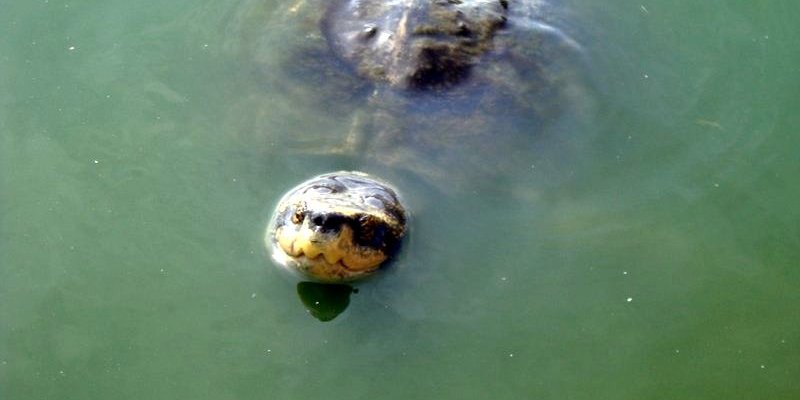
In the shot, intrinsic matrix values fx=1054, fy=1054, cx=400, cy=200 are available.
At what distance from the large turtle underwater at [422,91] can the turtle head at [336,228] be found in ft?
0.05

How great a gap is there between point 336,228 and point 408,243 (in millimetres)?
453

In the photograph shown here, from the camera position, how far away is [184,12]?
15.6ft

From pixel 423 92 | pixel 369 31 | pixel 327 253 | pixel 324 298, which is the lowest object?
pixel 324 298

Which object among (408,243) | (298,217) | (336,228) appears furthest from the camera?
(408,243)

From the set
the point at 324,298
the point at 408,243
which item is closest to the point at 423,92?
the point at 408,243

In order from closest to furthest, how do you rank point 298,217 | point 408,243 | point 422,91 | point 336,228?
point 336,228
point 298,217
point 408,243
point 422,91

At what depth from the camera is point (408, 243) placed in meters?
3.99

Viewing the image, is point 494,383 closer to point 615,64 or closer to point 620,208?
point 620,208

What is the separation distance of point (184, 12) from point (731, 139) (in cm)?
246

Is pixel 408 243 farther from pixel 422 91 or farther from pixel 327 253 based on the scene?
pixel 422 91

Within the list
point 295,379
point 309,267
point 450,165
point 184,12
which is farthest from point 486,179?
point 184,12

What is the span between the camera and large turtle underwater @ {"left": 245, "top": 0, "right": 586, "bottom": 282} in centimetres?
410

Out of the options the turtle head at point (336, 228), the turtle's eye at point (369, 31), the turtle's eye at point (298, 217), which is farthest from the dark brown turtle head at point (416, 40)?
the turtle's eye at point (298, 217)

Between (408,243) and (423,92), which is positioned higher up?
(423,92)
